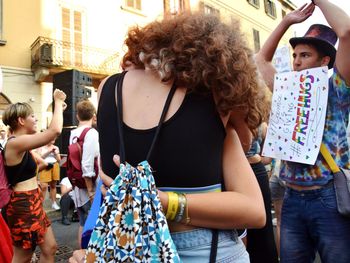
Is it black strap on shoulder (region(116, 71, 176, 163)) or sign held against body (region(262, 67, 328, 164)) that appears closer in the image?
black strap on shoulder (region(116, 71, 176, 163))

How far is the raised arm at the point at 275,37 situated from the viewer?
6.52 feet

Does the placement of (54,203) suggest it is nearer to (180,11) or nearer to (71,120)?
(71,120)

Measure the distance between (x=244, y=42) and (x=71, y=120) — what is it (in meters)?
7.87

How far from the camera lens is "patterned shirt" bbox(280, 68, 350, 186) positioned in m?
1.84

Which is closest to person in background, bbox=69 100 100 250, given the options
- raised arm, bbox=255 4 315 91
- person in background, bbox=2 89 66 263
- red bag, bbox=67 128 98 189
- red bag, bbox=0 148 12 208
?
red bag, bbox=67 128 98 189

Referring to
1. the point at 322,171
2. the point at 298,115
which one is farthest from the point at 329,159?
the point at 298,115

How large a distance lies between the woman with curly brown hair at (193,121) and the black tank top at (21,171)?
2284 millimetres

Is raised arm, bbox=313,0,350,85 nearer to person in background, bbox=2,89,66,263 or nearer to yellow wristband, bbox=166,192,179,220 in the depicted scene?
yellow wristband, bbox=166,192,179,220

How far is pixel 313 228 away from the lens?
73.4 inches

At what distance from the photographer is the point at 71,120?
27.6 feet

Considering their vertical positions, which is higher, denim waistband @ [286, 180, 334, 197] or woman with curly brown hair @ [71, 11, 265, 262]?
woman with curly brown hair @ [71, 11, 265, 262]

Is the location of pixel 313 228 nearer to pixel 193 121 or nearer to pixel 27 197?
pixel 193 121

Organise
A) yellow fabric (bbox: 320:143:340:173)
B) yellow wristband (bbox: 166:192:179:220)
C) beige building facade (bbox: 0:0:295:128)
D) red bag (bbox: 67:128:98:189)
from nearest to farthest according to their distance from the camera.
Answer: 1. yellow wristband (bbox: 166:192:179:220)
2. yellow fabric (bbox: 320:143:340:173)
3. red bag (bbox: 67:128:98:189)
4. beige building facade (bbox: 0:0:295:128)

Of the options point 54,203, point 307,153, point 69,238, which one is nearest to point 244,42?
point 307,153
